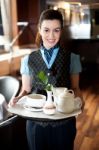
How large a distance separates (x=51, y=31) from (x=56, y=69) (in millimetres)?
215

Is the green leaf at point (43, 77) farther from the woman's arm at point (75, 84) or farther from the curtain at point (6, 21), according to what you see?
the curtain at point (6, 21)

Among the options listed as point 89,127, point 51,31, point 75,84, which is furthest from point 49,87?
point 89,127

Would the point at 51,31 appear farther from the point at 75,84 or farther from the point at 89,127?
the point at 89,127

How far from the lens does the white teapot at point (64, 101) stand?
4.50 feet

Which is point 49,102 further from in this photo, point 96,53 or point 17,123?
point 96,53

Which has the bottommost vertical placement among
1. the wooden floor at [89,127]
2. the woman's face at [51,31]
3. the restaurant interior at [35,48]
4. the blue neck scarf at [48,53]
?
the wooden floor at [89,127]

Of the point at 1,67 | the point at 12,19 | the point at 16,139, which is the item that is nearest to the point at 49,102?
the point at 16,139

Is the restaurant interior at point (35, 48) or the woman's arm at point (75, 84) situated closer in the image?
the woman's arm at point (75, 84)

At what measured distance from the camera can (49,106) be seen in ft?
4.53

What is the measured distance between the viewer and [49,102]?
4.61 ft

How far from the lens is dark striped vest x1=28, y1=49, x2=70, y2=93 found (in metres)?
1.51

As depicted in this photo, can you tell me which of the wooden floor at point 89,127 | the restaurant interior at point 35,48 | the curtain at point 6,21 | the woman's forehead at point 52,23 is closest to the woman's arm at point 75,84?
the woman's forehead at point 52,23

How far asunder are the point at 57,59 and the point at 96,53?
468 centimetres

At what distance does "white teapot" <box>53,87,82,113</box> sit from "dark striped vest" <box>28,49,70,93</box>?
8cm
